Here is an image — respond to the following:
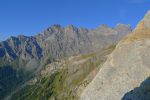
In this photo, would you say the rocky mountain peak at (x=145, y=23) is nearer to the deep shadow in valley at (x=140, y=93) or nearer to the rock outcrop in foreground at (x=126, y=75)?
the rock outcrop in foreground at (x=126, y=75)

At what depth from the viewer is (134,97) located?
6300cm

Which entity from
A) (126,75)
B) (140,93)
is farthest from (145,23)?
(140,93)

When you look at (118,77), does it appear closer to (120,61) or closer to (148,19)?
(120,61)

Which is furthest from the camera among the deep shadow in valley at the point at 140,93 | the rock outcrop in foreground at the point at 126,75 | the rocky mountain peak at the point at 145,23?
the rocky mountain peak at the point at 145,23

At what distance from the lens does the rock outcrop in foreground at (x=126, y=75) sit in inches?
2585

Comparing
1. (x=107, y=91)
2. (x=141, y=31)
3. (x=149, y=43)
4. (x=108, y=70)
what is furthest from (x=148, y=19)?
(x=107, y=91)

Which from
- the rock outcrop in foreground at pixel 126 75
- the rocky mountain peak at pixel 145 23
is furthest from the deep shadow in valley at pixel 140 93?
the rocky mountain peak at pixel 145 23

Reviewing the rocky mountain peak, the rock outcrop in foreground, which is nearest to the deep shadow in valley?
the rock outcrop in foreground

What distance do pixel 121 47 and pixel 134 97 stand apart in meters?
15.7

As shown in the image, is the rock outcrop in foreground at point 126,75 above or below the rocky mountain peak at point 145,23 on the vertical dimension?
below

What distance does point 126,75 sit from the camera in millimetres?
68938

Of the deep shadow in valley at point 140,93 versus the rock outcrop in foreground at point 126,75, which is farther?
the rock outcrop in foreground at point 126,75

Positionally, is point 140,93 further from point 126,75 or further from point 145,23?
point 145,23

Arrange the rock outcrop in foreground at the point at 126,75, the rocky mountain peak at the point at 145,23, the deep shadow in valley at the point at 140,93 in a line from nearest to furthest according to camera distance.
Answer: the deep shadow in valley at the point at 140,93, the rock outcrop in foreground at the point at 126,75, the rocky mountain peak at the point at 145,23
